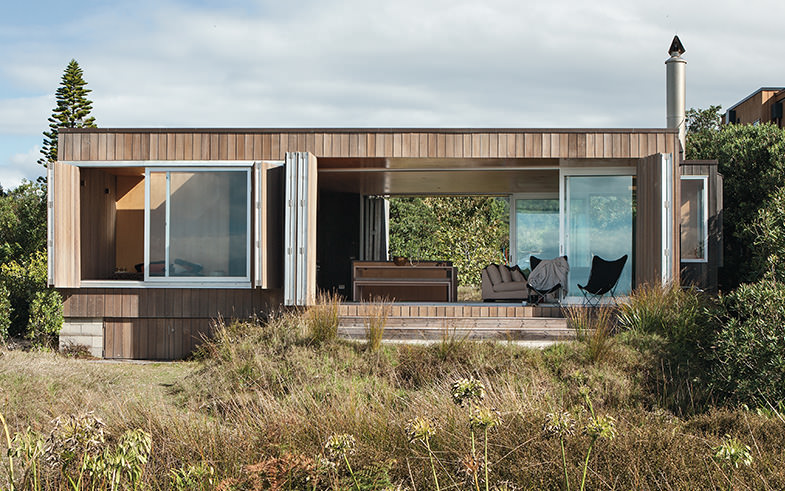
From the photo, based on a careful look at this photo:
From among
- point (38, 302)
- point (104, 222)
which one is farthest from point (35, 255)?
point (38, 302)

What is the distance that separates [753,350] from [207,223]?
245 inches

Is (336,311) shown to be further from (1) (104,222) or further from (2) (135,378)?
(1) (104,222)

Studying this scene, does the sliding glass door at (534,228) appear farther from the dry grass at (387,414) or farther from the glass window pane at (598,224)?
the dry grass at (387,414)

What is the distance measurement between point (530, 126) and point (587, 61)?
21.7 feet

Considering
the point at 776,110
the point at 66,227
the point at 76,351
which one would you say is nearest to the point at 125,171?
the point at 66,227

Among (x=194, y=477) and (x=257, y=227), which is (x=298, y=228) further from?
(x=194, y=477)

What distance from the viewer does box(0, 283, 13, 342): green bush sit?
9675mm

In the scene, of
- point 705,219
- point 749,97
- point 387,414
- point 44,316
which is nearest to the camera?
point 387,414

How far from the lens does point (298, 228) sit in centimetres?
907

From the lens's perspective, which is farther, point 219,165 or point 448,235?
point 448,235

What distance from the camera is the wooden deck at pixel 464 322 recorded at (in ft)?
28.8

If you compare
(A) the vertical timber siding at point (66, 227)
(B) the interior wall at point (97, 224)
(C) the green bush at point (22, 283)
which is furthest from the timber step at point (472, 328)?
(C) the green bush at point (22, 283)

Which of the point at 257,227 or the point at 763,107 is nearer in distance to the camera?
the point at 257,227

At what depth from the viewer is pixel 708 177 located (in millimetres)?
10984
